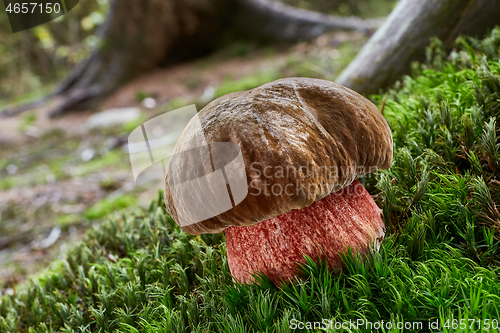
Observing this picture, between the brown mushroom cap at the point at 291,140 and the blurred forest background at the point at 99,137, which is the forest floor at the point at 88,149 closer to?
the blurred forest background at the point at 99,137

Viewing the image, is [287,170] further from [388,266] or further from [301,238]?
[388,266]

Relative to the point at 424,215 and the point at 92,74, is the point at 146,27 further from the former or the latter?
the point at 424,215

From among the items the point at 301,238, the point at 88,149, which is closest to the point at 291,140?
the point at 301,238

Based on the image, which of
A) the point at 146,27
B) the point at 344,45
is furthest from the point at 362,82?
the point at 146,27

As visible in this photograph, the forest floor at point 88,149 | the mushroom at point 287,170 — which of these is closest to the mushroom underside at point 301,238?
the mushroom at point 287,170

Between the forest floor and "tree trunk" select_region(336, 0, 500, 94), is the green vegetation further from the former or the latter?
the forest floor

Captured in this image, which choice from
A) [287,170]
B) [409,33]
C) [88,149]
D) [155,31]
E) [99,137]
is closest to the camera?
[287,170]

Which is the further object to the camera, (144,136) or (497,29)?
(497,29)

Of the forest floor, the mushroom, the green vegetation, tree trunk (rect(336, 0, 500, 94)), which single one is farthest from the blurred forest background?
tree trunk (rect(336, 0, 500, 94))
